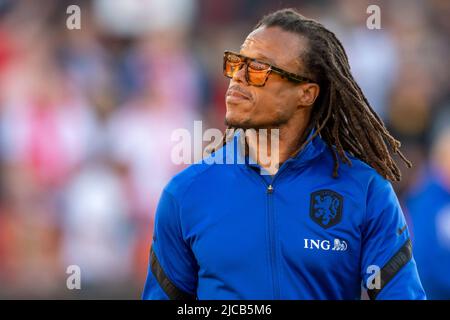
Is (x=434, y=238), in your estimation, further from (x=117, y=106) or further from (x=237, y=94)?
(x=117, y=106)

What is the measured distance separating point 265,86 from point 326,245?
67cm

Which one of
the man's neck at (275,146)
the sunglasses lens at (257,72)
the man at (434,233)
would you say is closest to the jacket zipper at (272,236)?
the man's neck at (275,146)

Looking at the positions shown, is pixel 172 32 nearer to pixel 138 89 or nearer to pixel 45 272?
pixel 138 89

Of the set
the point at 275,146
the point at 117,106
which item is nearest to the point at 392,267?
the point at 275,146

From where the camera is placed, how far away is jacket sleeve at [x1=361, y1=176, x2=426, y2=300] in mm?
3400

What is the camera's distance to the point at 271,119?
3.69 metres

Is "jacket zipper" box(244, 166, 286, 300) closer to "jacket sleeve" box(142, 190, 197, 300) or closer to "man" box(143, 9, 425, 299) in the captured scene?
"man" box(143, 9, 425, 299)

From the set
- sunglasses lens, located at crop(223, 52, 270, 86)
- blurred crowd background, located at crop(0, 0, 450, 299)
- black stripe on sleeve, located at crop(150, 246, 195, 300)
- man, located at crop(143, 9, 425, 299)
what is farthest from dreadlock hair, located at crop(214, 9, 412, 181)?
blurred crowd background, located at crop(0, 0, 450, 299)

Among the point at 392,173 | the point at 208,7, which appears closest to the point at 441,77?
the point at 208,7

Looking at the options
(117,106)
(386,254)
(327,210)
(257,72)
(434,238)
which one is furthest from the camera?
(117,106)

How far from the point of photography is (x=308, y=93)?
376 centimetres

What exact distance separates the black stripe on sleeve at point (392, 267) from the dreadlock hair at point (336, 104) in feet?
1.12

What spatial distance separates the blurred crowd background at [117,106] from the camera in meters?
8.51

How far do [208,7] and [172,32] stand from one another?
790 millimetres
